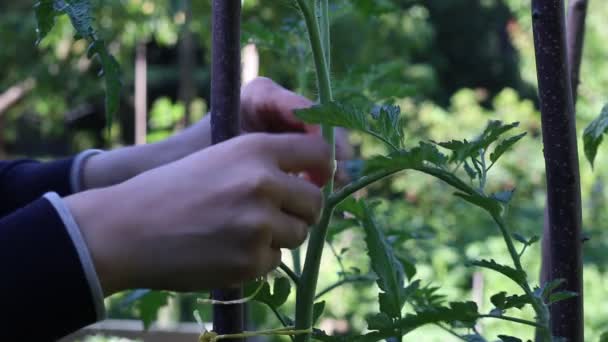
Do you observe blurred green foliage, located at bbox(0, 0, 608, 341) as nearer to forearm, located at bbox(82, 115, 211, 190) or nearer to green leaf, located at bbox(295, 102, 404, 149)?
forearm, located at bbox(82, 115, 211, 190)

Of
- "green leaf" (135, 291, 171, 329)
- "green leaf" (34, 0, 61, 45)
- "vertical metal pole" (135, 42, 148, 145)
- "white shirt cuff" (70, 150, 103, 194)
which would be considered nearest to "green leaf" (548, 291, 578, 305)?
"green leaf" (34, 0, 61, 45)

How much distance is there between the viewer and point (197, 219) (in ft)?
1.89

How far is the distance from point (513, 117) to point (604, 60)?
3.46 feet

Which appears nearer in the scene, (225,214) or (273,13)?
(225,214)

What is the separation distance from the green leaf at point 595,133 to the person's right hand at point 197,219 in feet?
0.94

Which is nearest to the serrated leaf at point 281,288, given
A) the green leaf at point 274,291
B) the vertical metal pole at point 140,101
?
the green leaf at point 274,291

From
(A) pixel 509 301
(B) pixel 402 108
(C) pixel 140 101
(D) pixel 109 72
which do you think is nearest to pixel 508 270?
(A) pixel 509 301

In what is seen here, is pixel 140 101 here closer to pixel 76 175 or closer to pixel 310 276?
pixel 76 175

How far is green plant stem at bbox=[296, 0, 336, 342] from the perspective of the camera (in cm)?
69

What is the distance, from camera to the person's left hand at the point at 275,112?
2.58ft

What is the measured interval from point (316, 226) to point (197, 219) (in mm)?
156

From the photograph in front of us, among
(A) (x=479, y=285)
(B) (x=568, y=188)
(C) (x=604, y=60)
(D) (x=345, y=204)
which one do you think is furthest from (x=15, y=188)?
(C) (x=604, y=60)

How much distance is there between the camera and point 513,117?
5.70 meters

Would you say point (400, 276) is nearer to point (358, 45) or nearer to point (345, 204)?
point (345, 204)
